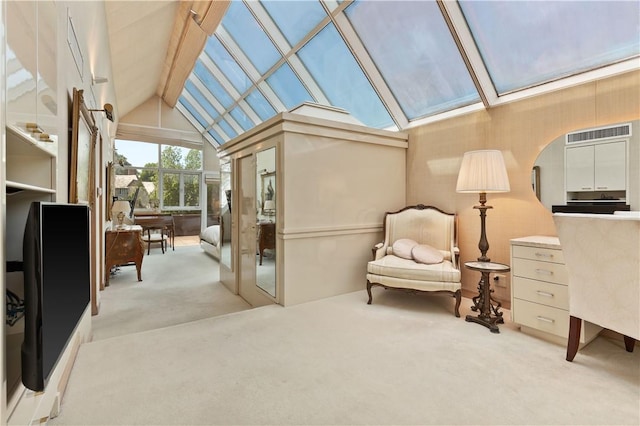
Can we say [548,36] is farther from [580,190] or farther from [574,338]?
[574,338]

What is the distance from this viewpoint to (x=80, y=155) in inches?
91.1

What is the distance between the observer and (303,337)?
2.37 m

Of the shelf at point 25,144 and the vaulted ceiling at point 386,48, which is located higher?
the vaulted ceiling at point 386,48

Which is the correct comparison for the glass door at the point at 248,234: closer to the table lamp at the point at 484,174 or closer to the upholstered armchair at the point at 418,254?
the upholstered armchair at the point at 418,254

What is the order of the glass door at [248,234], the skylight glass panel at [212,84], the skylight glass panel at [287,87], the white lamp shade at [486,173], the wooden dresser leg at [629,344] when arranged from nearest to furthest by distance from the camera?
the wooden dresser leg at [629,344]
the white lamp shade at [486,173]
the glass door at [248,234]
the skylight glass panel at [287,87]
the skylight glass panel at [212,84]

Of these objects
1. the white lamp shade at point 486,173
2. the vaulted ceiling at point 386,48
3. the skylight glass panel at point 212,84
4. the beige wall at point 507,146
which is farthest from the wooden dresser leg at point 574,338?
the skylight glass panel at point 212,84

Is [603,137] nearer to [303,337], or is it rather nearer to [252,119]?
[303,337]

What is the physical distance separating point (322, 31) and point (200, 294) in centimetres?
376

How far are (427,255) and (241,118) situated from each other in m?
5.83

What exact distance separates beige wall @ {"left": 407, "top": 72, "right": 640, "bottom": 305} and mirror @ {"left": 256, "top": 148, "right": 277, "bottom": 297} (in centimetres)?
192

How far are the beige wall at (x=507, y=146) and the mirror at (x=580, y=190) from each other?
0.07 metres

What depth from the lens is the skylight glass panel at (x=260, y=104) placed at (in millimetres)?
6023

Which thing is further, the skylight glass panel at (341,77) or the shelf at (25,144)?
the skylight glass panel at (341,77)

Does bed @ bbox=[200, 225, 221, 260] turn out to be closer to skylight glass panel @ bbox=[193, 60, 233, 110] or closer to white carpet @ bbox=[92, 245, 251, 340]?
white carpet @ bbox=[92, 245, 251, 340]
